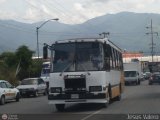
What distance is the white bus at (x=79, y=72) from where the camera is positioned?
74.1 feet

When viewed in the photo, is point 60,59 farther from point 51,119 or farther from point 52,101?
point 51,119

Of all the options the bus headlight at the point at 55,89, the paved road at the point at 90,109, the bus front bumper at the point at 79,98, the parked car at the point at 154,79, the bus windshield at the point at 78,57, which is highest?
the bus windshield at the point at 78,57

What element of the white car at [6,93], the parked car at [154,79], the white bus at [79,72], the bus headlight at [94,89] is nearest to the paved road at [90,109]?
the white bus at [79,72]

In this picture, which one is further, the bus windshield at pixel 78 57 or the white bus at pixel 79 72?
the bus windshield at pixel 78 57

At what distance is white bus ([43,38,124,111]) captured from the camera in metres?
22.6

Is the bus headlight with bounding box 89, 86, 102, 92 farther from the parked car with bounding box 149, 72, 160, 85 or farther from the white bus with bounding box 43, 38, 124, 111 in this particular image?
the parked car with bounding box 149, 72, 160, 85

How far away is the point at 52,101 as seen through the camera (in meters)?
22.8

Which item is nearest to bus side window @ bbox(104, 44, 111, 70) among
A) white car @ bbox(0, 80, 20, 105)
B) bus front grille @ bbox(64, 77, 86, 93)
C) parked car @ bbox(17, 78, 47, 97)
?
bus front grille @ bbox(64, 77, 86, 93)

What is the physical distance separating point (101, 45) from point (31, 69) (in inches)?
1541

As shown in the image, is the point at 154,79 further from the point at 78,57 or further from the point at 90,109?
the point at 78,57

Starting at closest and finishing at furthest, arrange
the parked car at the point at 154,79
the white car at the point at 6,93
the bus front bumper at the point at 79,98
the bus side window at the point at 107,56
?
1. the bus front bumper at the point at 79,98
2. the bus side window at the point at 107,56
3. the white car at the point at 6,93
4. the parked car at the point at 154,79

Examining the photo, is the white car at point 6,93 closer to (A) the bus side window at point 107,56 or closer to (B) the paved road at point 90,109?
(B) the paved road at point 90,109

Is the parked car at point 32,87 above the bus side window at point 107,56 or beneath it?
beneath

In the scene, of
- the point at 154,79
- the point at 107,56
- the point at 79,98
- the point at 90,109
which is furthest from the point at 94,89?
the point at 154,79
